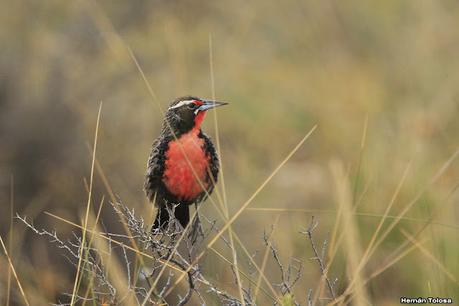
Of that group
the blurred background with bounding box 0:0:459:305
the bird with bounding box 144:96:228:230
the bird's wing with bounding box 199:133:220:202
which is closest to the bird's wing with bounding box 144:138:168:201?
the bird with bounding box 144:96:228:230

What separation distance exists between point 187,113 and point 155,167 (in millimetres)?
167

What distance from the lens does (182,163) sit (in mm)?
2744

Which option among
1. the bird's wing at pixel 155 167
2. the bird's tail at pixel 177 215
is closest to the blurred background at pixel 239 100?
the bird's tail at pixel 177 215

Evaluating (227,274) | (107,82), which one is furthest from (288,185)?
(227,274)

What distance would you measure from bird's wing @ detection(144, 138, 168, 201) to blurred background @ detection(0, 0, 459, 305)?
2556mm

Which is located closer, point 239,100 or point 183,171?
point 183,171

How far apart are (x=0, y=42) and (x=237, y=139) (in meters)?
1.93

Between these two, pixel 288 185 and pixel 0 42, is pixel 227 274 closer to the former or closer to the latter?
pixel 288 185

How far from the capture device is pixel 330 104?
7.87 meters

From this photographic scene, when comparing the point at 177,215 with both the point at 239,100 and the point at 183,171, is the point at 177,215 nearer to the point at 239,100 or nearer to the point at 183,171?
the point at 183,171

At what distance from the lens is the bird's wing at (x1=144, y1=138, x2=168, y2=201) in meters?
2.74

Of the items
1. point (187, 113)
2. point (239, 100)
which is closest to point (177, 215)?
point (187, 113)

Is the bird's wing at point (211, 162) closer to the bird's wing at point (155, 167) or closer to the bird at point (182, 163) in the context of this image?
the bird at point (182, 163)

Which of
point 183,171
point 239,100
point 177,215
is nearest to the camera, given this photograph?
point 183,171
